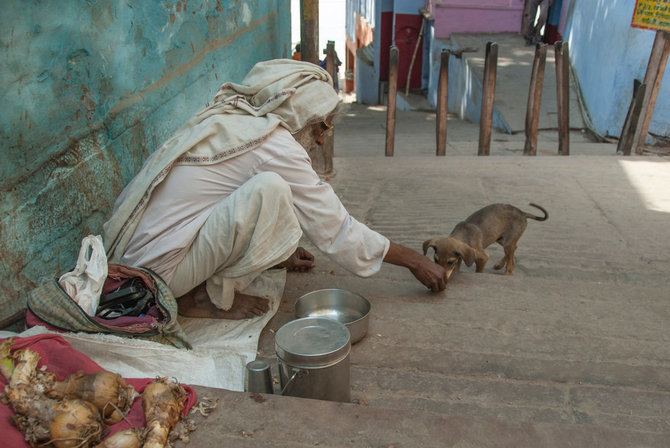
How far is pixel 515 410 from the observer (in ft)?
7.54

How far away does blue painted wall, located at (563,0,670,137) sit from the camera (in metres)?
9.16

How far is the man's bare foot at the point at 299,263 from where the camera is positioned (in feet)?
12.1

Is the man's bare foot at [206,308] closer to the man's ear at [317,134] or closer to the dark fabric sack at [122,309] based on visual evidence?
the dark fabric sack at [122,309]

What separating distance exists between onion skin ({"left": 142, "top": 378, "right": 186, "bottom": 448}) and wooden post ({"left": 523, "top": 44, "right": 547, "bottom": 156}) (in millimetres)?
7557

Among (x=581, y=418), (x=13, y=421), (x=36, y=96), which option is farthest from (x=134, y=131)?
(x=581, y=418)

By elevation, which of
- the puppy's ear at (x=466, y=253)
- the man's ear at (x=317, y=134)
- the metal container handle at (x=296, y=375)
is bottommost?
the puppy's ear at (x=466, y=253)

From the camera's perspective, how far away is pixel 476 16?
16203 mm

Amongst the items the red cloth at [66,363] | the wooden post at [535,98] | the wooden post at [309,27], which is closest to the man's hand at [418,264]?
the red cloth at [66,363]

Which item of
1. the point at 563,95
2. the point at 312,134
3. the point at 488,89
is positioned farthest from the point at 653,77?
the point at 312,134

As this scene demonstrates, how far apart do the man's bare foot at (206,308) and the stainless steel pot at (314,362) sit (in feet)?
2.48

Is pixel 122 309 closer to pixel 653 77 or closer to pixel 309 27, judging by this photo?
pixel 309 27

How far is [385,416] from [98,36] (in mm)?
2594

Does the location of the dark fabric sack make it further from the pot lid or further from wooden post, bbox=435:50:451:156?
wooden post, bbox=435:50:451:156

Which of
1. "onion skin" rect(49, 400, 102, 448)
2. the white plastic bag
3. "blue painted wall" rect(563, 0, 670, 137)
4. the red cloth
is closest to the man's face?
the white plastic bag
